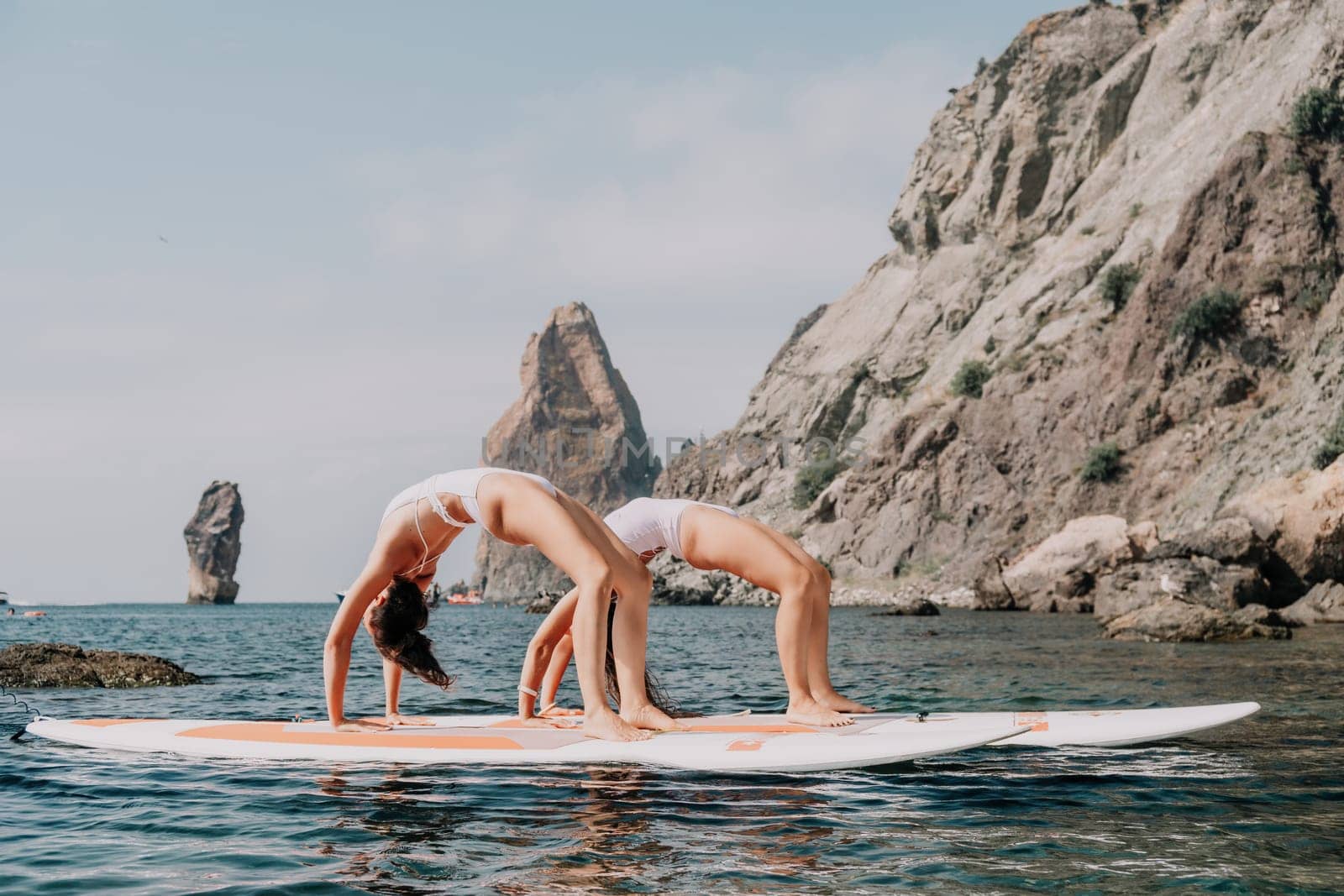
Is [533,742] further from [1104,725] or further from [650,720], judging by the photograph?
[1104,725]

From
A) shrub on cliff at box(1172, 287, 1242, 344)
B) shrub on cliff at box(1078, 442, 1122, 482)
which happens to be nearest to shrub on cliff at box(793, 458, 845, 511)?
shrub on cliff at box(1078, 442, 1122, 482)

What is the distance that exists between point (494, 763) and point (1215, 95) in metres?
67.2

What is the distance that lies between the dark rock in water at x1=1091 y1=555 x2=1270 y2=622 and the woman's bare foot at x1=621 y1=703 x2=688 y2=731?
21.5 meters

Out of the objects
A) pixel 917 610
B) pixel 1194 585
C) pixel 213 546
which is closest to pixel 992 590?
pixel 917 610

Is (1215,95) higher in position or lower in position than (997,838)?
higher

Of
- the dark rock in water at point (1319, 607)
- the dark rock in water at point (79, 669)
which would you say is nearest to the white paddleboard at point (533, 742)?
the dark rock in water at point (79, 669)

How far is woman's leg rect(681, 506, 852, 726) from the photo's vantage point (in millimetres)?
8539

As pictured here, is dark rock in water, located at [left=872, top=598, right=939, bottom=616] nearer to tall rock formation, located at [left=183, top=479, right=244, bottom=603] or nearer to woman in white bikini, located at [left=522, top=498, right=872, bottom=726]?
woman in white bikini, located at [left=522, top=498, right=872, bottom=726]

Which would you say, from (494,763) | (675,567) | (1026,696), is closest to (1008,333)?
(675,567)

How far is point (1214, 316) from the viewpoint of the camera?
47094mm

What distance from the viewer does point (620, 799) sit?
6.94 m

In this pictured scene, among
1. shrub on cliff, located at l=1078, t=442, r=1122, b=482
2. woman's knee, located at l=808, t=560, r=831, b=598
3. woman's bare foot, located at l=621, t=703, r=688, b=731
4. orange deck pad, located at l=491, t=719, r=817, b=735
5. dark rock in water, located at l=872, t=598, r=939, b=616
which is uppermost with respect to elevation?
shrub on cliff, located at l=1078, t=442, r=1122, b=482

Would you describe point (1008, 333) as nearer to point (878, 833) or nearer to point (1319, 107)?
point (1319, 107)

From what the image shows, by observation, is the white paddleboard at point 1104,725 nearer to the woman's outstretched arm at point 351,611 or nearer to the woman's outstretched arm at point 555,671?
the woman's outstretched arm at point 555,671
